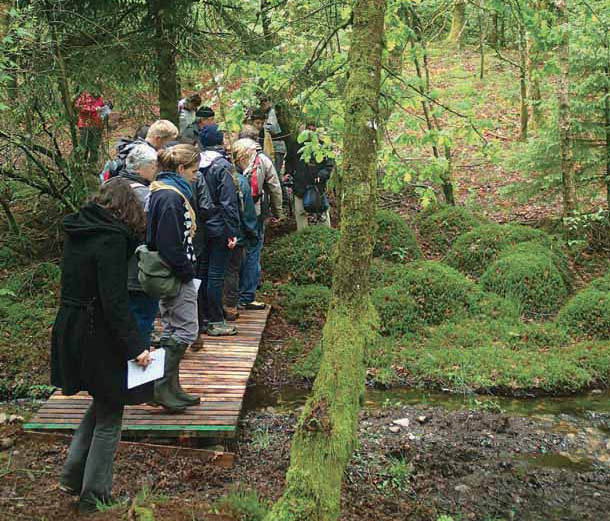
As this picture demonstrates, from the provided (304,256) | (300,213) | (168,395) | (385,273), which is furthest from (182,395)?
(300,213)

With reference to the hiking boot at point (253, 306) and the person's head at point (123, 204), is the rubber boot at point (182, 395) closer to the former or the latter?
the person's head at point (123, 204)

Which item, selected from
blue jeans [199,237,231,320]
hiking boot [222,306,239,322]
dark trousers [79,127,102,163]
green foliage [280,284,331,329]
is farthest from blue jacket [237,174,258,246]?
dark trousers [79,127,102,163]

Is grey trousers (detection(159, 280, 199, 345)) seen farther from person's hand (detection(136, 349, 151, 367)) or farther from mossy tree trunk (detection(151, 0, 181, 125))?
mossy tree trunk (detection(151, 0, 181, 125))

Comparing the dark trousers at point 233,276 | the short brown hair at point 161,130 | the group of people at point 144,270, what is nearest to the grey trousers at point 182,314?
the group of people at point 144,270

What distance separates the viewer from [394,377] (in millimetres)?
7738

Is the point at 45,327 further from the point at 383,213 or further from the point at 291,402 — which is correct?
the point at 383,213

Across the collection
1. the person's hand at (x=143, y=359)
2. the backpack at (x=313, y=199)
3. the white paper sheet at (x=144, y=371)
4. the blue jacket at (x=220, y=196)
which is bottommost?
the backpack at (x=313, y=199)

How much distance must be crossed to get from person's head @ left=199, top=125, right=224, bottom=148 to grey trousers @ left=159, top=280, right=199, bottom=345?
8.64 ft

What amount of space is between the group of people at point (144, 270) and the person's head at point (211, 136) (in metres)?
0.02

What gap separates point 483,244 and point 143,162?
270 inches

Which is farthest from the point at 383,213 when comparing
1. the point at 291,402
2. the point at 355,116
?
the point at 355,116

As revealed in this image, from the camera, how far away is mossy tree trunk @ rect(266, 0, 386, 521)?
335 centimetres

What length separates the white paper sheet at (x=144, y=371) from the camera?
13.2ft

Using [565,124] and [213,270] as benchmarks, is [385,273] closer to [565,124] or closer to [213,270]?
[213,270]
